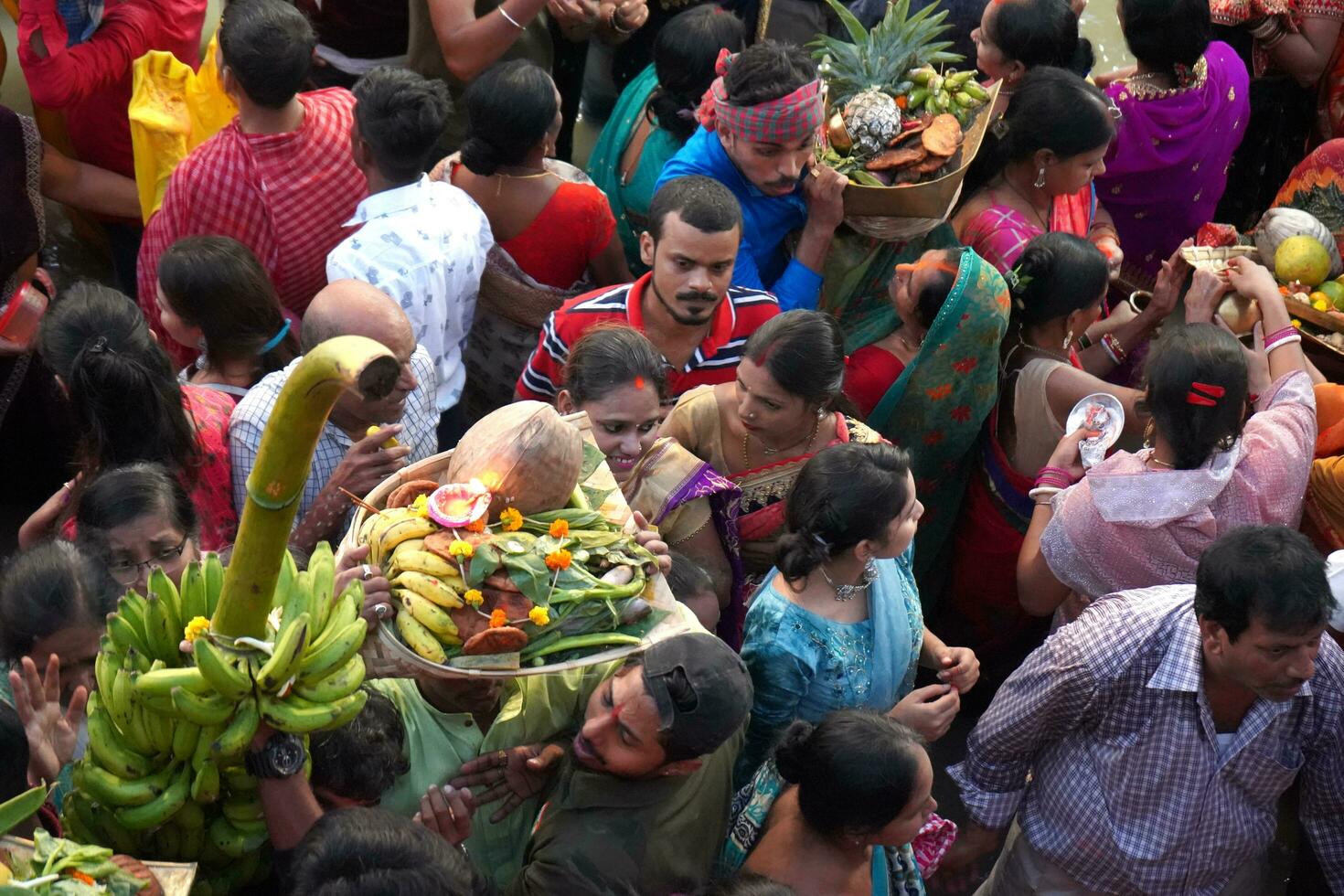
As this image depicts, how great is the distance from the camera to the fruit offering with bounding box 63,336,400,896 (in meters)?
2.15

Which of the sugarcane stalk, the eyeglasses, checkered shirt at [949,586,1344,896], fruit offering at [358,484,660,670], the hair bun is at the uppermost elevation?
the sugarcane stalk

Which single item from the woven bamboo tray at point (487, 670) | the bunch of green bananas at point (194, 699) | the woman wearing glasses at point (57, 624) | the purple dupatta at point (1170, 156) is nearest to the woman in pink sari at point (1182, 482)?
the woven bamboo tray at point (487, 670)

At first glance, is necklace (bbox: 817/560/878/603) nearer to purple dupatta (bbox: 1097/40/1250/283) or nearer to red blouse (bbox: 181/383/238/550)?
red blouse (bbox: 181/383/238/550)

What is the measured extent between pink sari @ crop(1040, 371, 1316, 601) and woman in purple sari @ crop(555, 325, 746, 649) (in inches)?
37.2

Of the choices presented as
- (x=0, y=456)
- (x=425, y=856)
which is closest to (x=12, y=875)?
(x=425, y=856)

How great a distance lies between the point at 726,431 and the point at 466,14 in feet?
7.11

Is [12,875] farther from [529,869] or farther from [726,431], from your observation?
[726,431]

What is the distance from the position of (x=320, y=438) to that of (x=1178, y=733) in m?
2.18

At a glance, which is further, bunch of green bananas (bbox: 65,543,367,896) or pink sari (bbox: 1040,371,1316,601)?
pink sari (bbox: 1040,371,1316,601)

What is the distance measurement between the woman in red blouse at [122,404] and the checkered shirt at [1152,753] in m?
2.11

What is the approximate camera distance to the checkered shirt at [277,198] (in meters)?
4.12

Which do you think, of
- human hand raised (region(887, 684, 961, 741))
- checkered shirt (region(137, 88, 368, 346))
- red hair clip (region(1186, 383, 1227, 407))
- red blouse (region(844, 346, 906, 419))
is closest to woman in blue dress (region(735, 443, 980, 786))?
human hand raised (region(887, 684, 961, 741))

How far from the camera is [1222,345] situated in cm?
348

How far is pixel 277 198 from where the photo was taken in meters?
4.19
